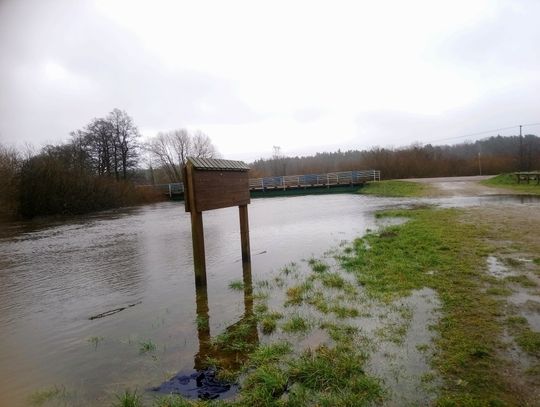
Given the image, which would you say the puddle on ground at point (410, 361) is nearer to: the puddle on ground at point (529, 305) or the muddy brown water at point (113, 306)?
the puddle on ground at point (529, 305)

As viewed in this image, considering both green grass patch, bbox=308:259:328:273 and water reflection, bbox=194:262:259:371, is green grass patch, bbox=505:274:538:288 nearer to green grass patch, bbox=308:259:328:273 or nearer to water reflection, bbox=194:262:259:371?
green grass patch, bbox=308:259:328:273

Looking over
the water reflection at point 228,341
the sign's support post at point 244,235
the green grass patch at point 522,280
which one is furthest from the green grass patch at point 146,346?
the green grass patch at point 522,280

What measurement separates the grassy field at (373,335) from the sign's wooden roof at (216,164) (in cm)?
223

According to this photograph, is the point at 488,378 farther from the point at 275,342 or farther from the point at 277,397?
the point at 275,342

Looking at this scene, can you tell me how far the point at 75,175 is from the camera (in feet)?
99.9

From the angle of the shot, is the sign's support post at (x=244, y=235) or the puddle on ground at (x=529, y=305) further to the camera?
the sign's support post at (x=244, y=235)

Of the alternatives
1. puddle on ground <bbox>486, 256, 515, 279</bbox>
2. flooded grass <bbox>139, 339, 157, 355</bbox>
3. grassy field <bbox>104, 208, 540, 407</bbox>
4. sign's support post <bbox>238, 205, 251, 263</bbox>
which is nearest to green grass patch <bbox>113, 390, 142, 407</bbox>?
grassy field <bbox>104, 208, 540, 407</bbox>

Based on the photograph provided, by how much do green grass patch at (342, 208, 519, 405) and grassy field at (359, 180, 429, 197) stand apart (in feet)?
54.1

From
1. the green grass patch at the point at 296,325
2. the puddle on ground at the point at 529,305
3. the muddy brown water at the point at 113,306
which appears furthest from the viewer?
the green grass patch at the point at 296,325

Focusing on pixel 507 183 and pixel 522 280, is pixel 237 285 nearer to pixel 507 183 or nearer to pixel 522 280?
pixel 522 280

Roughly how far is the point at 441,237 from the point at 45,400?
8212 millimetres

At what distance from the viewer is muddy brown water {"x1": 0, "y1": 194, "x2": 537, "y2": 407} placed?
11.7 ft

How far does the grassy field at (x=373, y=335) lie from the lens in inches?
110

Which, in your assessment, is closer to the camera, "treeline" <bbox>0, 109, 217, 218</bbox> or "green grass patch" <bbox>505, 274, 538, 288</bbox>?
"green grass patch" <bbox>505, 274, 538, 288</bbox>
